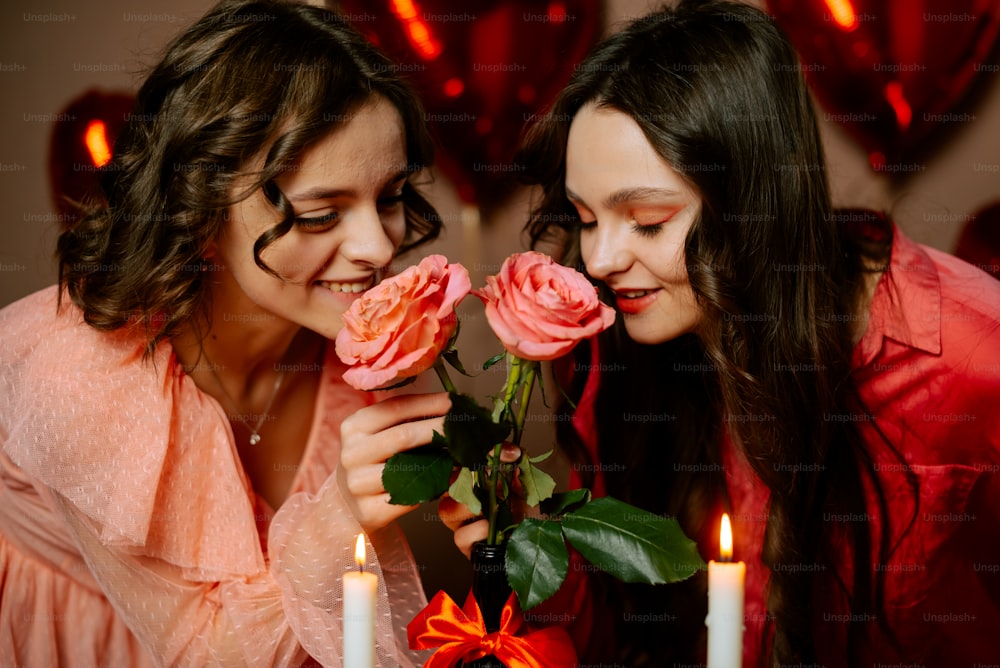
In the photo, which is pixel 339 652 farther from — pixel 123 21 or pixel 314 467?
pixel 123 21

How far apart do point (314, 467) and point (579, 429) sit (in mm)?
483

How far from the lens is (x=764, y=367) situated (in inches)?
57.5

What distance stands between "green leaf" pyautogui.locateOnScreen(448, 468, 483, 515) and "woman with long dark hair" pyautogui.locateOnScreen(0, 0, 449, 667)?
0.55ft

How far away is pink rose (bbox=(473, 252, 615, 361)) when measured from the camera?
0.99 metres

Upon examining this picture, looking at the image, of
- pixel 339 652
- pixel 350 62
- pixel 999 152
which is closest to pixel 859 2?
pixel 999 152

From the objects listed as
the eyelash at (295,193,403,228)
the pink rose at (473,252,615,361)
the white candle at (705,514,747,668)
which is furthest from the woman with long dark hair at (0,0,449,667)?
the white candle at (705,514,747,668)

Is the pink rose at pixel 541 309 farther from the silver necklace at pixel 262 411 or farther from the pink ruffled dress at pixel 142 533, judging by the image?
the silver necklace at pixel 262 411

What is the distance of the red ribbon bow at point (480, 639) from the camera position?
105 cm

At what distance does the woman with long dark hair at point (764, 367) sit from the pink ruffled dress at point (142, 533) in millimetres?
526

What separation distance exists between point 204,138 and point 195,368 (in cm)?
39

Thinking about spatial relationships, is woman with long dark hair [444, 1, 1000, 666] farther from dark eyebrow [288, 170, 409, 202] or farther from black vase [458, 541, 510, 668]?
black vase [458, 541, 510, 668]

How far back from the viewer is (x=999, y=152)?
2.02m

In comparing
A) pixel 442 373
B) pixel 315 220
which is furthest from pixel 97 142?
pixel 442 373

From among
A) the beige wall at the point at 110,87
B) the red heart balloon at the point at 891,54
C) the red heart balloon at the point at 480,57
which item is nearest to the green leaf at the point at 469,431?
the red heart balloon at the point at 480,57
